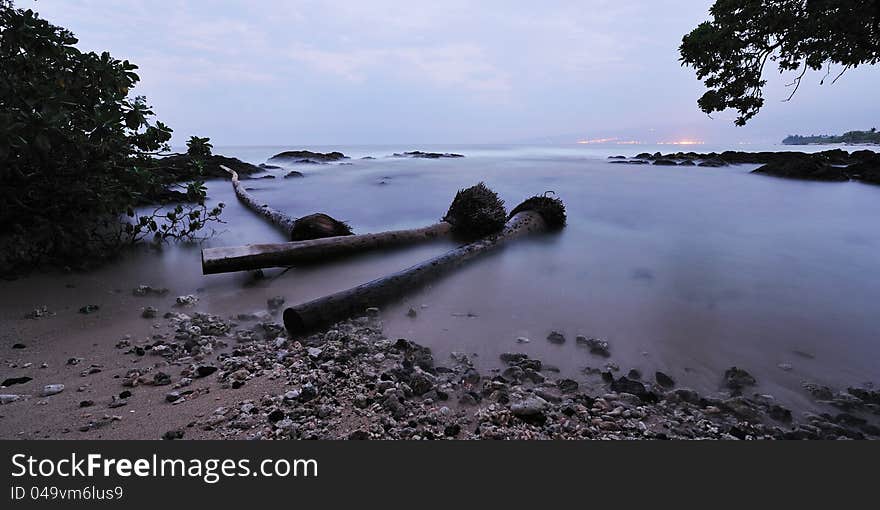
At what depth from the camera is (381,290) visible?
4555 millimetres

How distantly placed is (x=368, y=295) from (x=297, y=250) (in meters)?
2.02

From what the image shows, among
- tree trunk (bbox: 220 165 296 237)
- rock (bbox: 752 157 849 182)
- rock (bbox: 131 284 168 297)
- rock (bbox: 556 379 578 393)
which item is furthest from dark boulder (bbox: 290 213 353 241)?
rock (bbox: 752 157 849 182)

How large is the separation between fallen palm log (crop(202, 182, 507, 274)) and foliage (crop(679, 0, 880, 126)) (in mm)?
3909

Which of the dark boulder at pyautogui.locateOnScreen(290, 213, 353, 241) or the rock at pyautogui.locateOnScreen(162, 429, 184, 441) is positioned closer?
the rock at pyautogui.locateOnScreen(162, 429, 184, 441)

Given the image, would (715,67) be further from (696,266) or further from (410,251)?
(410,251)

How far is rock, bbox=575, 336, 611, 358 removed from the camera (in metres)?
3.65

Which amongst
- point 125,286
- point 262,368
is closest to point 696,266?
point 262,368

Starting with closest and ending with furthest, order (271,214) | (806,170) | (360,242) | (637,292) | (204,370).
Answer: (204,370), (637,292), (360,242), (271,214), (806,170)

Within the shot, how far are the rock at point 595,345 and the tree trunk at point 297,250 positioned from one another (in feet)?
13.0

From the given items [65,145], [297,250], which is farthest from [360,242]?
[65,145]

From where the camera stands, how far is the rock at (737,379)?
307 centimetres

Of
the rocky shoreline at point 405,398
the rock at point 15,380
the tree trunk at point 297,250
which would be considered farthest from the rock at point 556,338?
the rock at point 15,380

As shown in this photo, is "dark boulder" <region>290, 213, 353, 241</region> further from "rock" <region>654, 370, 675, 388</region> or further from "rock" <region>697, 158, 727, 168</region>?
"rock" <region>697, 158, 727, 168</region>

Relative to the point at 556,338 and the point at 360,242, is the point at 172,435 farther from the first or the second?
the point at 360,242
